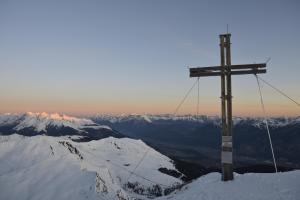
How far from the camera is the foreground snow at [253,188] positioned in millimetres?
21006

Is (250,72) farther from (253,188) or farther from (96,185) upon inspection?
(96,185)

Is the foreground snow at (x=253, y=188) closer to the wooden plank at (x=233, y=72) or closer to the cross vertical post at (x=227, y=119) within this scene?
the cross vertical post at (x=227, y=119)

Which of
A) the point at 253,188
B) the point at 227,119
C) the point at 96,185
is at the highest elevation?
the point at 227,119

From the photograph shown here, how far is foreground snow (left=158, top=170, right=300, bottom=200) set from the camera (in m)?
21.0

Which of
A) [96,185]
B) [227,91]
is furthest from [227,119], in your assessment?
[96,185]

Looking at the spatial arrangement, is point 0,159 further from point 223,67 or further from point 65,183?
point 223,67

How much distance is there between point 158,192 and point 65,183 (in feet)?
204

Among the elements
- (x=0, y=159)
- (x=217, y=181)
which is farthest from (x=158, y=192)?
(x=217, y=181)

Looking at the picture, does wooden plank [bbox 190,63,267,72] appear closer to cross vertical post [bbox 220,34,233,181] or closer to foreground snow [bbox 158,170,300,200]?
cross vertical post [bbox 220,34,233,181]

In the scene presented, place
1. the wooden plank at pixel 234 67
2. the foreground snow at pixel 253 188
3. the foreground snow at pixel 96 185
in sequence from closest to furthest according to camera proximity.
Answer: the foreground snow at pixel 253 188, the foreground snow at pixel 96 185, the wooden plank at pixel 234 67

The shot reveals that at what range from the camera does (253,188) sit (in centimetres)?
2270

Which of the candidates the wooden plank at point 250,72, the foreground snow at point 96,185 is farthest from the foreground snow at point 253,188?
the wooden plank at point 250,72

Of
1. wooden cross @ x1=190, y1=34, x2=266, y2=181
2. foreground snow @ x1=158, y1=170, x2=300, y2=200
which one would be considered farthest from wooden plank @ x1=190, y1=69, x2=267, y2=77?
foreground snow @ x1=158, y1=170, x2=300, y2=200

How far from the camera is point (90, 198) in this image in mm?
115250
